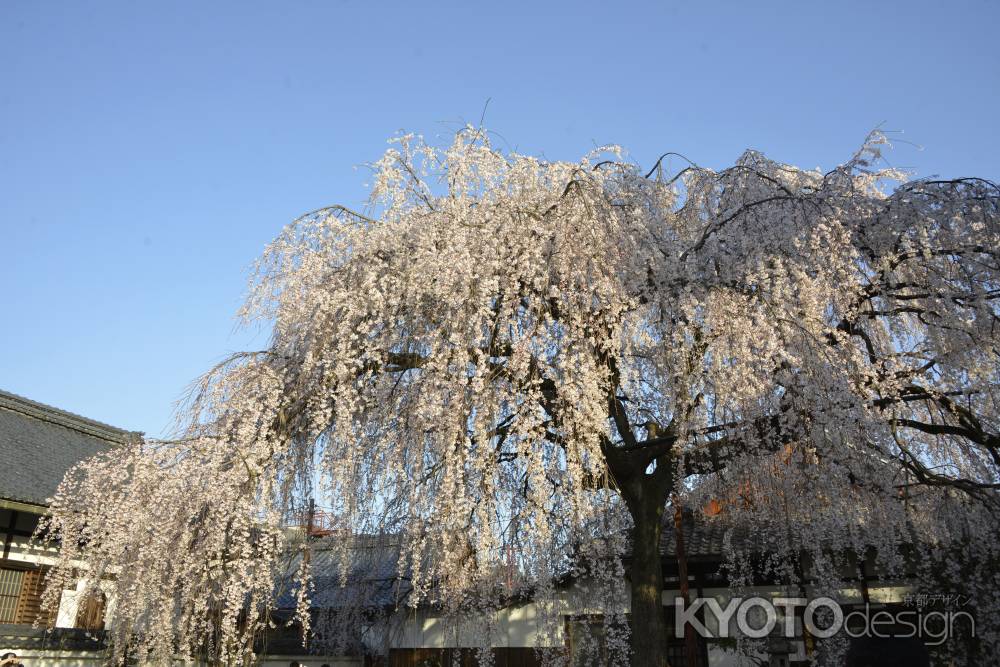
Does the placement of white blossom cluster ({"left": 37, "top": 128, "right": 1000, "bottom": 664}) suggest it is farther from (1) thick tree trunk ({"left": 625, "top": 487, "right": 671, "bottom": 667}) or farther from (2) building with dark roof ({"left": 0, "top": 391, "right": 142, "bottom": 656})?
(2) building with dark roof ({"left": 0, "top": 391, "right": 142, "bottom": 656})

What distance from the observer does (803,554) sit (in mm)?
13219

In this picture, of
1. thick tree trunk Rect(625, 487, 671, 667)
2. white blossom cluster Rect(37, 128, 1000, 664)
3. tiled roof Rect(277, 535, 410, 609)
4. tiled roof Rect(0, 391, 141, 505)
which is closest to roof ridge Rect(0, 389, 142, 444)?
tiled roof Rect(0, 391, 141, 505)

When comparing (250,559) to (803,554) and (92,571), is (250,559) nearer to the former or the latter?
(92,571)

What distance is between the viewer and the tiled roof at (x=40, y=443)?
13.1 metres

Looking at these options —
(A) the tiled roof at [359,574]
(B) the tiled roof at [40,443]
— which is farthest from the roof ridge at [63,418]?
(A) the tiled roof at [359,574]

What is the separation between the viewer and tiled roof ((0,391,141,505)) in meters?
13.1

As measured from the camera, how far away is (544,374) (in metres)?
7.85

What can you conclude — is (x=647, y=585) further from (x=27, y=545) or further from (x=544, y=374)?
(x=27, y=545)

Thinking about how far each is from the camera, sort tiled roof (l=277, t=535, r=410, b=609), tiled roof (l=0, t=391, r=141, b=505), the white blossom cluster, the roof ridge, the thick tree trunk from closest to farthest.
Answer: the white blossom cluster
the thick tree trunk
tiled roof (l=277, t=535, r=410, b=609)
tiled roof (l=0, t=391, r=141, b=505)
the roof ridge

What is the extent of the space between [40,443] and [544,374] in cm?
1251

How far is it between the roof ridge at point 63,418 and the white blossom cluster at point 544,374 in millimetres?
8071

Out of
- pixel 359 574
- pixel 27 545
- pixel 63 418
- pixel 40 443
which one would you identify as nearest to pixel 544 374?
pixel 359 574

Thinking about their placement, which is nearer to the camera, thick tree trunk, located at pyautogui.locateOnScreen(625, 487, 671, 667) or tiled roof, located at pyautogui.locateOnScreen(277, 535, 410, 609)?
thick tree trunk, located at pyautogui.locateOnScreen(625, 487, 671, 667)

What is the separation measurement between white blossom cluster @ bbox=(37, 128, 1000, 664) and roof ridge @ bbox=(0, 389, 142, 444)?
26.5ft
